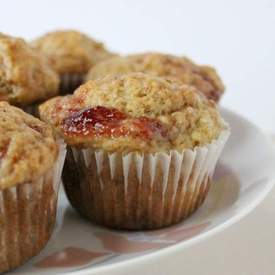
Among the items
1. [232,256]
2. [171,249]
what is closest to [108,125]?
[171,249]

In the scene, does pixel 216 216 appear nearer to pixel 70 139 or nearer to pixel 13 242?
pixel 70 139

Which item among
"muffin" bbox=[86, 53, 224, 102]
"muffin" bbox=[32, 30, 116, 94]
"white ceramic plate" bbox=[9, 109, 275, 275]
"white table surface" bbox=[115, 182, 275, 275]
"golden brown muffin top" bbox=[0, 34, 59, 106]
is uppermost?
"golden brown muffin top" bbox=[0, 34, 59, 106]

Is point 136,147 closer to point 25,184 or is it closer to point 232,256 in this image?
point 25,184

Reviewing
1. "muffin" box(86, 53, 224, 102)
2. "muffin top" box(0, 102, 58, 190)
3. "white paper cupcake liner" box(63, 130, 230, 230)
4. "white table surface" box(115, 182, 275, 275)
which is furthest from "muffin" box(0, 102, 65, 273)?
"muffin" box(86, 53, 224, 102)

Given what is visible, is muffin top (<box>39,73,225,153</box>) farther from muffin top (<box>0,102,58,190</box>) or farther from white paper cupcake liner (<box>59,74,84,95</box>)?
white paper cupcake liner (<box>59,74,84,95</box>)

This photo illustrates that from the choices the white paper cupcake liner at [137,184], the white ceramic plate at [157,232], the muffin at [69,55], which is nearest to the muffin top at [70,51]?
the muffin at [69,55]

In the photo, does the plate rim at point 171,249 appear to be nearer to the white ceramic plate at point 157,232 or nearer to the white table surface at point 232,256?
the white ceramic plate at point 157,232

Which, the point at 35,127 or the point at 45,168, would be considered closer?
the point at 45,168

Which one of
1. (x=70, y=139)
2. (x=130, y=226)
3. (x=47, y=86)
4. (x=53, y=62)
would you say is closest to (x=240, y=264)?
(x=130, y=226)
